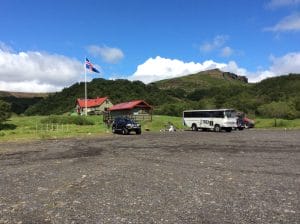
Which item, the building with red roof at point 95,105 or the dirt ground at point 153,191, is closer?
the dirt ground at point 153,191

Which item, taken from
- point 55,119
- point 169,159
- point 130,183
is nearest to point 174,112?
point 55,119

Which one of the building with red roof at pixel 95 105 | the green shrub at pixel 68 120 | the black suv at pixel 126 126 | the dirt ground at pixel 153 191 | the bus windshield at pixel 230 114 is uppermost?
the building with red roof at pixel 95 105

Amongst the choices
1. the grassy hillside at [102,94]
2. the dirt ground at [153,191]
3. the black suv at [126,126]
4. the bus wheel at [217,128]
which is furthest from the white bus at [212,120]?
the grassy hillside at [102,94]

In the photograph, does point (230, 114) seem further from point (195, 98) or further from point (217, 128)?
point (195, 98)

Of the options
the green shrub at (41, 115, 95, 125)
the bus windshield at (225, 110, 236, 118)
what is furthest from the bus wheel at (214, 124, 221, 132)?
the green shrub at (41, 115, 95, 125)

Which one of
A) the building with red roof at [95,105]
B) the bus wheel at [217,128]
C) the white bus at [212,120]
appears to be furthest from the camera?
the building with red roof at [95,105]

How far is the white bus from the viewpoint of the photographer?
50.6m

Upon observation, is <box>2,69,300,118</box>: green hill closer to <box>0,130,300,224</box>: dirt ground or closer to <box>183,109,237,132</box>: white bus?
<box>183,109,237,132</box>: white bus

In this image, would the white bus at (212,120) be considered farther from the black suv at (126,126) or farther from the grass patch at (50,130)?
the grass patch at (50,130)

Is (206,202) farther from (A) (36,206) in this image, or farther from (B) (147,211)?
(A) (36,206)

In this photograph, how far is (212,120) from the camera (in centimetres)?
5247

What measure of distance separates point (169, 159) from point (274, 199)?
981 centimetres

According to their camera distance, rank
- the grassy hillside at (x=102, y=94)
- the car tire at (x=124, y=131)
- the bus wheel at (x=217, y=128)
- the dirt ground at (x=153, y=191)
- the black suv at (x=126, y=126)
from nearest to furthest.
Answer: the dirt ground at (x=153, y=191) → the black suv at (x=126, y=126) → the car tire at (x=124, y=131) → the bus wheel at (x=217, y=128) → the grassy hillside at (x=102, y=94)

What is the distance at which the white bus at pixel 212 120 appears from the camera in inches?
1993
